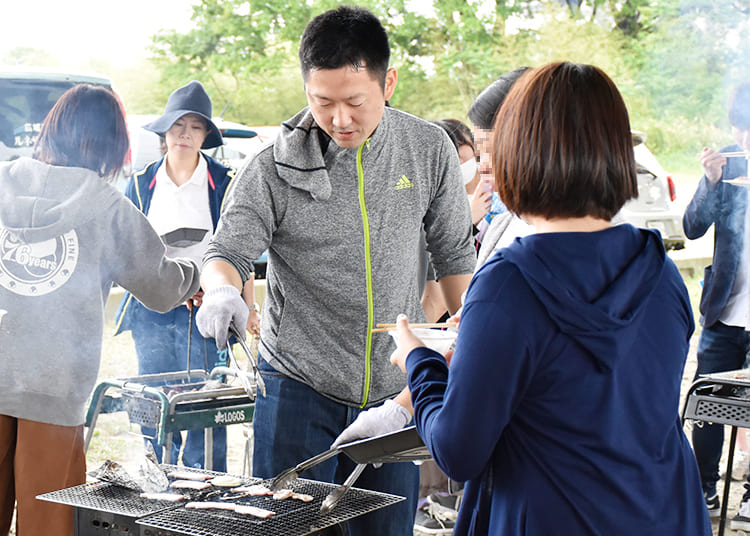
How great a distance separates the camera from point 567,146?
1.06 m

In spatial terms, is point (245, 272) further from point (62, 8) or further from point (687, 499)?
point (62, 8)

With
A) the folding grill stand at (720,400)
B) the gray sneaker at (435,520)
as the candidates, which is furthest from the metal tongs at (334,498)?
the gray sneaker at (435,520)

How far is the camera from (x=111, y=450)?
406cm

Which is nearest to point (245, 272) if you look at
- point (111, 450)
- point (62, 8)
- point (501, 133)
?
point (501, 133)

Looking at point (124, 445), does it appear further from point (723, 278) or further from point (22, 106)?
point (723, 278)

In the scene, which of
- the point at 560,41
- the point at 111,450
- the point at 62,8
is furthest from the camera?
the point at 560,41

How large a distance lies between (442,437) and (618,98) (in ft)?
1.69

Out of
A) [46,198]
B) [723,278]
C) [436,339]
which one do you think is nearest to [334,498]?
[436,339]

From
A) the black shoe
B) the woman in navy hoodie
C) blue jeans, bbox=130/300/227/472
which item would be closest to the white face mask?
blue jeans, bbox=130/300/227/472

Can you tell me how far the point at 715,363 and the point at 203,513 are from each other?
8.08 feet

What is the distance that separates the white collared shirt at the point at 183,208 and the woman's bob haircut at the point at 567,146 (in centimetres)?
234

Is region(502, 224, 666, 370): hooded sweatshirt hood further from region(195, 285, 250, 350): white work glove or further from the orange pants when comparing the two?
the orange pants

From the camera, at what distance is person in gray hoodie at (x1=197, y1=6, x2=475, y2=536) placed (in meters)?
1.70

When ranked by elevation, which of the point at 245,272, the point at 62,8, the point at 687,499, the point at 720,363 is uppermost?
the point at 62,8
